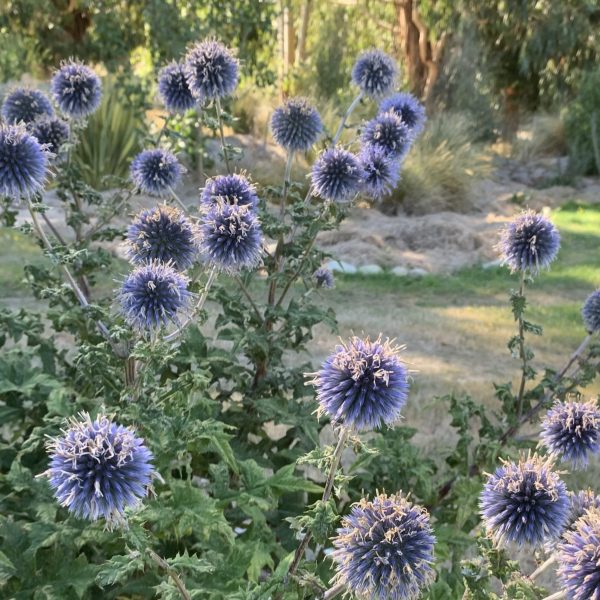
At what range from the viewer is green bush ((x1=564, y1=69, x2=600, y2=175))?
12.8 metres

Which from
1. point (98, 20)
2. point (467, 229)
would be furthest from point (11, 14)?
point (467, 229)

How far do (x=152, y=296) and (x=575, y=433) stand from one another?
1.11 meters

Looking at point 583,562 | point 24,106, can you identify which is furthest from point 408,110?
point 583,562

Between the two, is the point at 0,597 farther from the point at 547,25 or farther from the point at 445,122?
the point at 547,25

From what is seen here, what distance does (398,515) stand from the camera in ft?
4.91

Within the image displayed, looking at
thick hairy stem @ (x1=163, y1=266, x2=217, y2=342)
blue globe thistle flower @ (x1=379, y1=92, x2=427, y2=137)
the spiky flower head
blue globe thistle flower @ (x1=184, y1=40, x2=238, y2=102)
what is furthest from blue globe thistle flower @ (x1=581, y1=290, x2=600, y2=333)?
the spiky flower head

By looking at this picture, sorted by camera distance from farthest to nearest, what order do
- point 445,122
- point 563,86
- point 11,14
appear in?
point 563,86 → point 11,14 → point 445,122

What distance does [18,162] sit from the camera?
2295mm

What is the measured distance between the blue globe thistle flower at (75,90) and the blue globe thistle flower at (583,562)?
2.51m

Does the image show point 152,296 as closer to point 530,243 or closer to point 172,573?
point 172,573

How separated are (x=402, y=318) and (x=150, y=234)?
3.74 meters

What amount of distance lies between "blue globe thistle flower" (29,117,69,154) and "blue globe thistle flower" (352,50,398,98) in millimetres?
1261

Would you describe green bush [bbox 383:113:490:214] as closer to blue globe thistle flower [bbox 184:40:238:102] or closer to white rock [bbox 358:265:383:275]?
white rock [bbox 358:265:383:275]

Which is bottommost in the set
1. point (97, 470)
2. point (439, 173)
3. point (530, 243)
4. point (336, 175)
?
point (97, 470)
